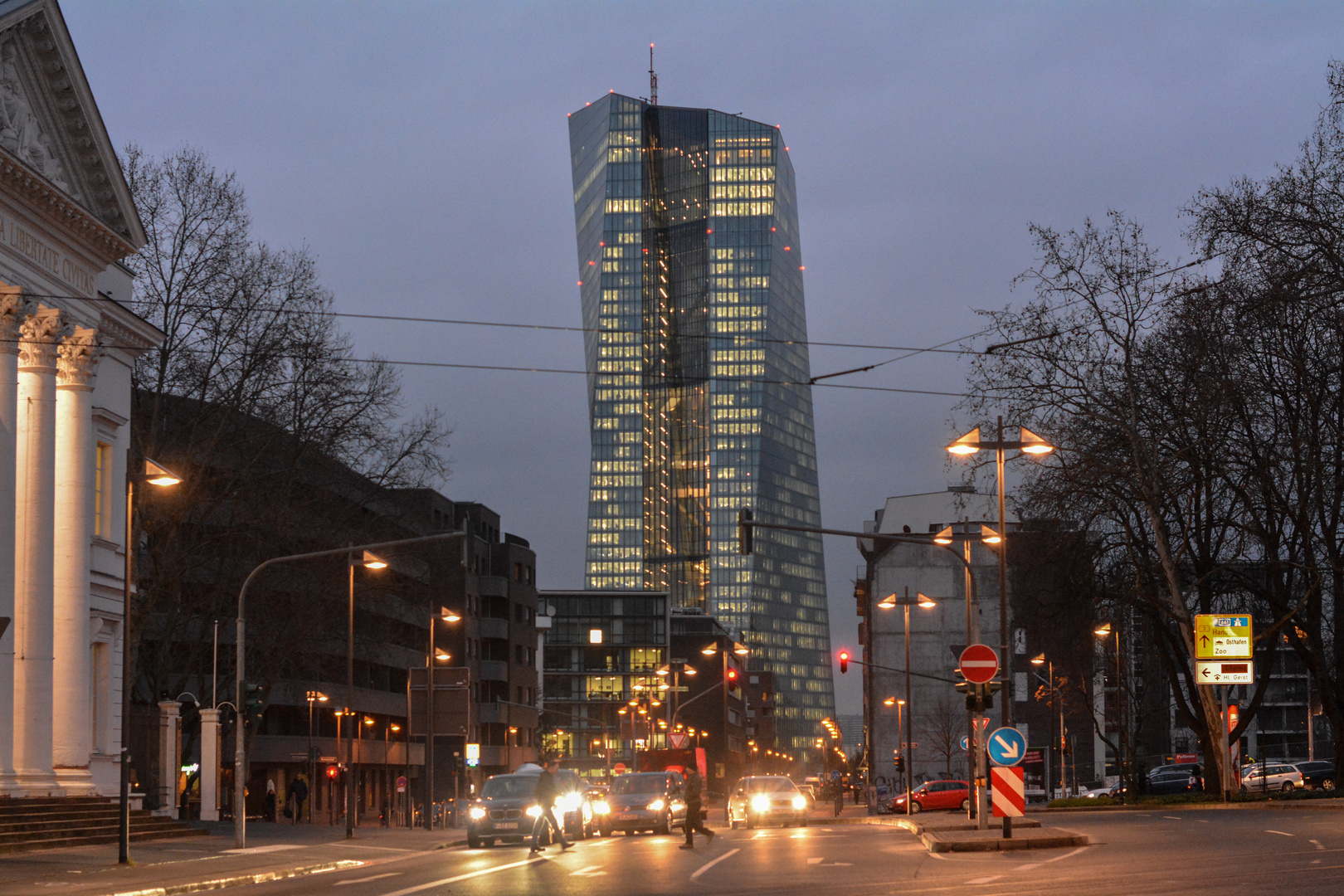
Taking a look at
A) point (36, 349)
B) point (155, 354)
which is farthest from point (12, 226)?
point (155, 354)

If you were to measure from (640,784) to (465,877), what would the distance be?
2184 centimetres

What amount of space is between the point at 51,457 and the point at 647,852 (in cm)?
1516

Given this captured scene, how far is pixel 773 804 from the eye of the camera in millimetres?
51938

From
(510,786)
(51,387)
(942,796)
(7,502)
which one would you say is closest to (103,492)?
(51,387)

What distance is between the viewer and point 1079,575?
4525cm

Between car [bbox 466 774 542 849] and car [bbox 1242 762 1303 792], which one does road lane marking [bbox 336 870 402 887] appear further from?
car [bbox 1242 762 1303 792]

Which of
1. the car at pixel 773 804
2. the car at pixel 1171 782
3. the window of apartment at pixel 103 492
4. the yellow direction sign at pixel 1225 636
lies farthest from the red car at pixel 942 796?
the window of apartment at pixel 103 492

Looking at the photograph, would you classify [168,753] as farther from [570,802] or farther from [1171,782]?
[1171,782]

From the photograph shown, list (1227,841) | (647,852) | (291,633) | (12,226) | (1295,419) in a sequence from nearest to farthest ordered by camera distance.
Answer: (1227,841) → (647,852) → (12,226) → (1295,419) → (291,633)

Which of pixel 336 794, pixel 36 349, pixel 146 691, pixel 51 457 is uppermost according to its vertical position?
pixel 36 349

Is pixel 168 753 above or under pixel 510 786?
above

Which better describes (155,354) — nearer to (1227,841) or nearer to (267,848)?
(267,848)

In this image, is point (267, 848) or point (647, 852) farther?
point (267, 848)

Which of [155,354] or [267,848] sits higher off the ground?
[155,354]
